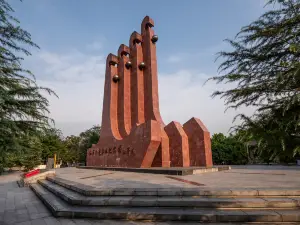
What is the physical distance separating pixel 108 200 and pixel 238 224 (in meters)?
3.11

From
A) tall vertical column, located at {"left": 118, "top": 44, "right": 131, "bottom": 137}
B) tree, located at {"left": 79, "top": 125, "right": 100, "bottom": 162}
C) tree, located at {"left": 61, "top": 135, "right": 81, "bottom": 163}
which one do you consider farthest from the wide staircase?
tree, located at {"left": 61, "top": 135, "right": 81, "bottom": 163}

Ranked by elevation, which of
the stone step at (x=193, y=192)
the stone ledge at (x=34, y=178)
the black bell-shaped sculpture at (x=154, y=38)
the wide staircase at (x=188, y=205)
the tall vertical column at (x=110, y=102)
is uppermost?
the black bell-shaped sculpture at (x=154, y=38)

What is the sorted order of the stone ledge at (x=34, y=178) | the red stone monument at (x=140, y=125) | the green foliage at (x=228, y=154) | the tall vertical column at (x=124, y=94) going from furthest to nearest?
the green foliage at (x=228, y=154) → the tall vertical column at (x=124, y=94) → the red stone monument at (x=140, y=125) → the stone ledge at (x=34, y=178)

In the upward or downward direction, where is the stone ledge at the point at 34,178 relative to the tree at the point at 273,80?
downward

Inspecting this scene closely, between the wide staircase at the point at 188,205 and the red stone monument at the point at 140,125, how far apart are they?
25.9ft

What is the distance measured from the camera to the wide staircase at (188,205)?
394 centimetres

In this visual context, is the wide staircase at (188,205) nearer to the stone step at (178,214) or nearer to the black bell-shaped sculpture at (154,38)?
the stone step at (178,214)

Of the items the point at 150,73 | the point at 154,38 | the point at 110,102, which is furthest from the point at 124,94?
the point at 154,38

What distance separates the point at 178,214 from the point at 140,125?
1047cm

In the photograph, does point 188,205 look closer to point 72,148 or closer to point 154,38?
point 154,38

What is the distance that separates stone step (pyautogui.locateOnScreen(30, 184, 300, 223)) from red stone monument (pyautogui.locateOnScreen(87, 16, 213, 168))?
8.40 metres

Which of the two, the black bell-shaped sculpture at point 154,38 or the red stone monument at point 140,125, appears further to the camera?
the black bell-shaped sculpture at point 154,38

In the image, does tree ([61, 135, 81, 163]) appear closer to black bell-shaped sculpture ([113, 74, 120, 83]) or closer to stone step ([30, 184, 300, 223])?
black bell-shaped sculpture ([113, 74, 120, 83])

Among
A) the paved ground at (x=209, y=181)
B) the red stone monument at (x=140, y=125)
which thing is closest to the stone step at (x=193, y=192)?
the paved ground at (x=209, y=181)
